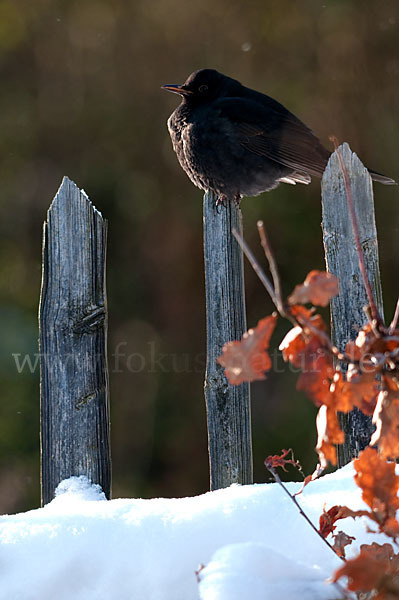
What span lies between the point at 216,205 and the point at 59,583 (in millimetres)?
1638

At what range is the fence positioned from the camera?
2.51 metres

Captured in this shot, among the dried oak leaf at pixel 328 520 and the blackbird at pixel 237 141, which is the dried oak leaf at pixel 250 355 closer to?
the dried oak leaf at pixel 328 520

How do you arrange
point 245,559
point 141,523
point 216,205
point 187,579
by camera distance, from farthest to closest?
point 216,205, point 141,523, point 187,579, point 245,559

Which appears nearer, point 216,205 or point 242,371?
point 242,371

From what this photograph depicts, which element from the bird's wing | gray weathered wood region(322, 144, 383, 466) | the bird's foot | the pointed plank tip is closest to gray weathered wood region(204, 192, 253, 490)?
the bird's foot

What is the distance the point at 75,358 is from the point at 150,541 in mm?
1111

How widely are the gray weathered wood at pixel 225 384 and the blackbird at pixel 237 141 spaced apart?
0.36 meters

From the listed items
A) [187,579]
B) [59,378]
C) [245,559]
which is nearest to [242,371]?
[245,559]

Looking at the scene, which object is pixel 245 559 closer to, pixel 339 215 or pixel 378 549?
pixel 378 549

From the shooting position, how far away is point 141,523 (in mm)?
1581

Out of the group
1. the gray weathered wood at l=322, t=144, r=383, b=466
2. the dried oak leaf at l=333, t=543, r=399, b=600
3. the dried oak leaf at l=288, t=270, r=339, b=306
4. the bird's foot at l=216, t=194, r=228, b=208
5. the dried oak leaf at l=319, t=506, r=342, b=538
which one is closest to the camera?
the dried oak leaf at l=333, t=543, r=399, b=600

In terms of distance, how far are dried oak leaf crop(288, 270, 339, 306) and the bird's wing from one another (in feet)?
7.81

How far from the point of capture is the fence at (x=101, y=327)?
251 cm

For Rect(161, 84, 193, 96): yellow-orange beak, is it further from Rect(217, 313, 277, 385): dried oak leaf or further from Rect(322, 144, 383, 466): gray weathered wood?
Rect(217, 313, 277, 385): dried oak leaf
